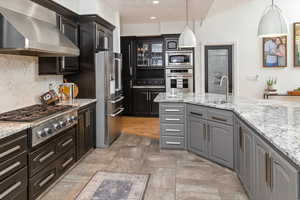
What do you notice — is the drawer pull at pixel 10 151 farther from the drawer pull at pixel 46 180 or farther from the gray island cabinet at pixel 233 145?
the gray island cabinet at pixel 233 145

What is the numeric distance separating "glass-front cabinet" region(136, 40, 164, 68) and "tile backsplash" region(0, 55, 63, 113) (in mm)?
3896

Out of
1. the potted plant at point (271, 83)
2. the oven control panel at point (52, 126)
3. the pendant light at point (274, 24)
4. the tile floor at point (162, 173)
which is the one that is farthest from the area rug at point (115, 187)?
the potted plant at point (271, 83)

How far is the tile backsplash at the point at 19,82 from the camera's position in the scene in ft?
9.53

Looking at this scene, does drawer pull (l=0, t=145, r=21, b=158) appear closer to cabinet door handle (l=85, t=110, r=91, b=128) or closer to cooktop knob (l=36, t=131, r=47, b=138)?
cooktop knob (l=36, t=131, r=47, b=138)

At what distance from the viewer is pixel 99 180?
303 cm

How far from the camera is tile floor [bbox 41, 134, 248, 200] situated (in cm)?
268

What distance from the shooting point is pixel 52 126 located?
2.77 metres

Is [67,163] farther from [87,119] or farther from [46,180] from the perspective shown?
[87,119]

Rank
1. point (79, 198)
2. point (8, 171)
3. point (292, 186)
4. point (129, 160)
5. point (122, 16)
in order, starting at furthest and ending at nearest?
point (122, 16), point (129, 160), point (79, 198), point (8, 171), point (292, 186)

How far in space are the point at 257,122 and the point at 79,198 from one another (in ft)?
6.56

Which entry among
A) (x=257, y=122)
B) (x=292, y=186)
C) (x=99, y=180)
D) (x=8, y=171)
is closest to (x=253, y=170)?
(x=257, y=122)

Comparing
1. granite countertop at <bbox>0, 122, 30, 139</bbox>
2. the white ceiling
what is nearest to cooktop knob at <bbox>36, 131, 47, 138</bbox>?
granite countertop at <bbox>0, 122, 30, 139</bbox>

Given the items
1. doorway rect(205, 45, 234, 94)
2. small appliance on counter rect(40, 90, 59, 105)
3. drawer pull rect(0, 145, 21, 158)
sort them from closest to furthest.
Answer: drawer pull rect(0, 145, 21, 158) < small appliance on counter rect(40, 90, 59, 105) < doorway rect(205, 45, 234, 94)

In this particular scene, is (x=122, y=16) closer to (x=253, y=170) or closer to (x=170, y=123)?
(x=170, y=123)
